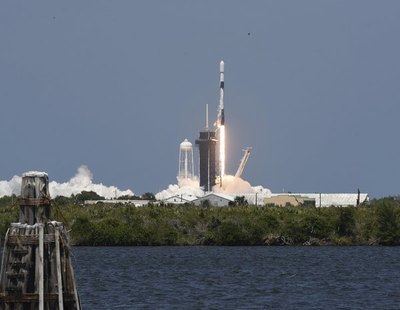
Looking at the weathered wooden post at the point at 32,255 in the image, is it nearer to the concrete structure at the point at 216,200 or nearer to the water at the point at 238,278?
the water at the point at 238,278

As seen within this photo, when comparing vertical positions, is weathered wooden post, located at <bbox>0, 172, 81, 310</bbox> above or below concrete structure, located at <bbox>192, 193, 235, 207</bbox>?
below

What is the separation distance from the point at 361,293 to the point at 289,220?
6194 centimetres

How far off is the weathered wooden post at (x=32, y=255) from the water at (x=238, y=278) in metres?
27.1

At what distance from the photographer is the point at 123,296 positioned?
217 feet

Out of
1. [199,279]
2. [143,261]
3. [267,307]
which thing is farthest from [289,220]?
[267,307]

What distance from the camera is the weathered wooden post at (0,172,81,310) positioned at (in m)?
31.8

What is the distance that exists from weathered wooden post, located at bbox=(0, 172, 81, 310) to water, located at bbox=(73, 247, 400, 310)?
89.0 ft

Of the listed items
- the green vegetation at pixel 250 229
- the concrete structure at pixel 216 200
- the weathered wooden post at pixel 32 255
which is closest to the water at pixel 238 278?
the green vegetation at pixel 250 229

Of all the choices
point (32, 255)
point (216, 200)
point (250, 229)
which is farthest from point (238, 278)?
point (216, 200)

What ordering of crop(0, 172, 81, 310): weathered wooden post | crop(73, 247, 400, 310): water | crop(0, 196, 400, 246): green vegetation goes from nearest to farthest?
1. crop(0, 172, 81, 310): weathered wooden post
2. crop(73, 247, 400, 310): water
3. crop(0, 196, 400, 246): green vegetation

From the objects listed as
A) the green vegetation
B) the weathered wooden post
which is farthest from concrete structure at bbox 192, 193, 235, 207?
the weathered wooden post

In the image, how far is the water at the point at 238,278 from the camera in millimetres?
63406

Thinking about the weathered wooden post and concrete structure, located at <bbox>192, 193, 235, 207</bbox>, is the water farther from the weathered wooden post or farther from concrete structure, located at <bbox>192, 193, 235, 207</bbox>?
concrete structure, located at <bbox>192, 193, 235, 207</bbox>

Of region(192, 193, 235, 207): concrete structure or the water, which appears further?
region(192, 193, 235, 207): concrete structure
